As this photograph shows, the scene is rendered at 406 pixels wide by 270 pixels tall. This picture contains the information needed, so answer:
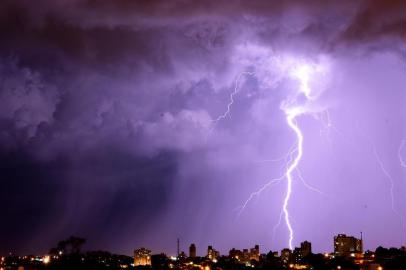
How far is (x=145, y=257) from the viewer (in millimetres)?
109812

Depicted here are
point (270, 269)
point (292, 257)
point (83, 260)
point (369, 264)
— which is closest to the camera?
point (83, 260)

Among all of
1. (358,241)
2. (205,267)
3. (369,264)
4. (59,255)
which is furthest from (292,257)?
(59,255)

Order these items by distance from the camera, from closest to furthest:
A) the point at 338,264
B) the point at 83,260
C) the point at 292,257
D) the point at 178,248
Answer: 1. the point at 83,260
2. the point at 338,264
3. the point at 292,257
4. the point at 178,248

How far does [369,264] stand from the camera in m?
53.9

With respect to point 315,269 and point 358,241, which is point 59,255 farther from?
Result: point 358,241

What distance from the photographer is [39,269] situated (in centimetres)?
4494

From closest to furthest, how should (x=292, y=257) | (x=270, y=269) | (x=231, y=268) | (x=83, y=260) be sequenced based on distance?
(x=83, y=260) → (x=270, y=269) → (x=231, y=268) → (x=292, y=257)

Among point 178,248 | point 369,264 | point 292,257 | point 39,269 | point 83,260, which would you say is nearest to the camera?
point 39,269

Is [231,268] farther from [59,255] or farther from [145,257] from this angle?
[145,257]

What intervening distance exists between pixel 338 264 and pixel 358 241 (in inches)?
2080

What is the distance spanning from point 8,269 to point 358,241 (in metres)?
77.3

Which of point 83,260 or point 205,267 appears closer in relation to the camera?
point 83,260

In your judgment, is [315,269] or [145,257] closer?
[315,269]

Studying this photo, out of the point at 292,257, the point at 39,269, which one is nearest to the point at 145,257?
the point at 292,257
